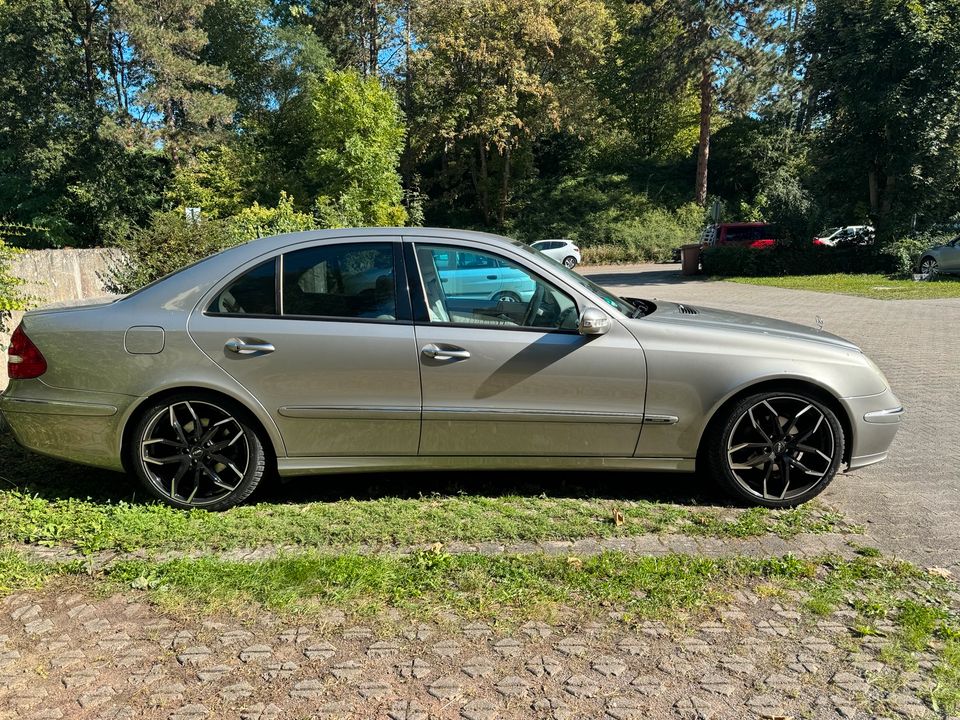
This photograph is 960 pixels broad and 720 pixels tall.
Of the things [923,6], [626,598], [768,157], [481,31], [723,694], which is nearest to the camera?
[723,694]

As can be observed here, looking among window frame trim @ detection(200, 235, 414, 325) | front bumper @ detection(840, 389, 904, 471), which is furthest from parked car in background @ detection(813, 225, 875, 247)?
window frame trim @ detection(200, 235, 414, 325)

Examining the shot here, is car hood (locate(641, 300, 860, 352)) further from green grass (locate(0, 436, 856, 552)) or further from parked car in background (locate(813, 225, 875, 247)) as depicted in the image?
parked car in background (locate(813, 225, 875, 247))

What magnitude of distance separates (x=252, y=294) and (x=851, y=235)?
27.4 meters

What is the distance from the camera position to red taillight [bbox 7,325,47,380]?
4285 mm

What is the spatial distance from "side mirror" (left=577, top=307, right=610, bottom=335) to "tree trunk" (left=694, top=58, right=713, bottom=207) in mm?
36523

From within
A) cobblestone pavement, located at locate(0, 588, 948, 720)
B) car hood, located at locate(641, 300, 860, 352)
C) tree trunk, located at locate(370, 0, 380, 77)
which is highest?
tree trunk, located at locate(370, 0, 380, 77)

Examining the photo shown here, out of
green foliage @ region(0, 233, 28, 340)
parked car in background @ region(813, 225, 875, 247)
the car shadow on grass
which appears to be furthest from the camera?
parked car in background @ region(813, 225, 875, 247)

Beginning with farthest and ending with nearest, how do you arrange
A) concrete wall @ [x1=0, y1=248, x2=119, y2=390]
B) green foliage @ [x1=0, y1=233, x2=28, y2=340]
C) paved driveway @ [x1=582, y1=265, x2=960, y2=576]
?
concrete wall @ [x1=0, y1=248, x2=119, y2=390]
green foliage @ [x1=0, y1=233, x2=28, y2=340]
paved driveway @ [x1=582, y1=265, x2=960, y2=576]

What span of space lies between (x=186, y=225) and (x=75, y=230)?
98.9ft

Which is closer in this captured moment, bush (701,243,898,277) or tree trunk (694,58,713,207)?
bush (701,243,898,277)

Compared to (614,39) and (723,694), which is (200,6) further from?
(723,694)

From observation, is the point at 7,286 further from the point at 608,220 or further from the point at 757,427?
the point at 608,220

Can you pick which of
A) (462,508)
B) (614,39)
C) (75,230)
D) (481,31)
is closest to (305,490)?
(462,508)

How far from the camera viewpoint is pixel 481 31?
41969 millimetres
